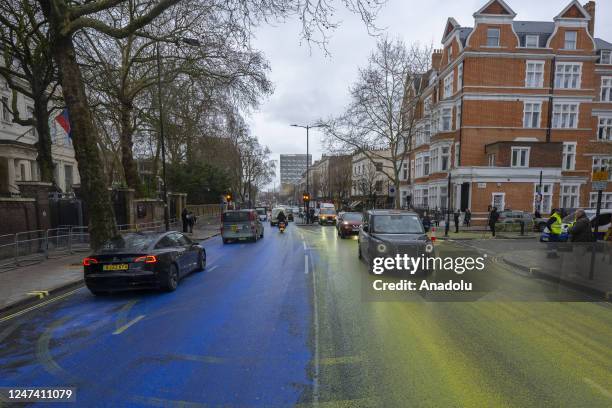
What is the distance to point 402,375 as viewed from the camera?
3.85 metres

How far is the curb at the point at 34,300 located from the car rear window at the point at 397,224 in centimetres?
855

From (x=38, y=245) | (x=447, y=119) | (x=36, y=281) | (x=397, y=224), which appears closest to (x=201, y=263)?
(x=36, y=281)

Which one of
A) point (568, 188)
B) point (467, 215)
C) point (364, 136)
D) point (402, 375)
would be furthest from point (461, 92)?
point (402, 375)

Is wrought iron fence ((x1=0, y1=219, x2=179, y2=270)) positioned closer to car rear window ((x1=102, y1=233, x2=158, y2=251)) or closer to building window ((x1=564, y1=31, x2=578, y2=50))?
car rear window ((x1=102, y1=233, x2=158, y2=251))

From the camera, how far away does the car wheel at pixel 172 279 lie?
7.75m

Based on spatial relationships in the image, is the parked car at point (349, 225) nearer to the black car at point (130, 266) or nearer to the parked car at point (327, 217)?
the parked car at point (327, 217)

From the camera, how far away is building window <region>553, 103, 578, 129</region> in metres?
30.4

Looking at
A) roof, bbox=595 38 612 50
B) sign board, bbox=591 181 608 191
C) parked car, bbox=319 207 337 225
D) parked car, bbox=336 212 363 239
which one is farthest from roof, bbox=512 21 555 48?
sign board, bbox=591 181 608 191

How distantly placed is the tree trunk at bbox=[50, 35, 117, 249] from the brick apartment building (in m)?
27.3

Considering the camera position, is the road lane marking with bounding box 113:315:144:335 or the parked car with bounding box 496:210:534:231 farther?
the parked car with bounding box 496:210:534:231

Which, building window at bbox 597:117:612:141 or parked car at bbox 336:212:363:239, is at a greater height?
building window at bbox 597:117:612:141

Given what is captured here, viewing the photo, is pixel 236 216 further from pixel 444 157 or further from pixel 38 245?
pixel 444 157

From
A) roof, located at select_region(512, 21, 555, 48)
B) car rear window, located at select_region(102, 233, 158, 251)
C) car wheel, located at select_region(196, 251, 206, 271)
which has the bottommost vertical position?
car wheel, located at select_region(196, 251, 206, 271)

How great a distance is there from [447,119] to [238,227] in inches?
986
